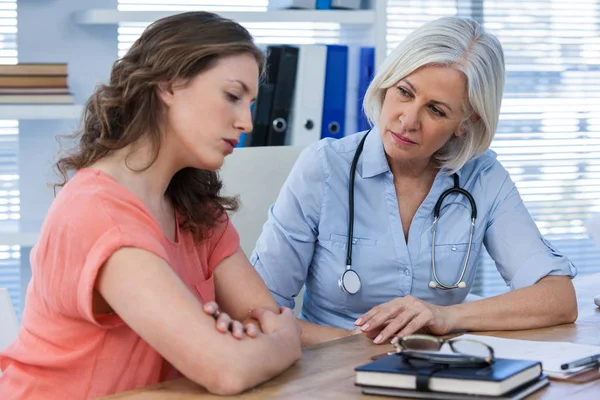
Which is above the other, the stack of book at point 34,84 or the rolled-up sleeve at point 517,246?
the stack of book at point 34,84

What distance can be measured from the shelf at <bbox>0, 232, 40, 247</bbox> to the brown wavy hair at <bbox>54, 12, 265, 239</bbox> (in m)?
1.16

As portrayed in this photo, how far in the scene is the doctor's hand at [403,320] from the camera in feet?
5.34

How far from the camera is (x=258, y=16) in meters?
2.75

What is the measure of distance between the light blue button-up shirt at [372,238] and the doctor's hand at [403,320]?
0.29m

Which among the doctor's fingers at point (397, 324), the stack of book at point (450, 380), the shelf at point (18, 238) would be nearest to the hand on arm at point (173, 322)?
the stack of book at point (450, 380)

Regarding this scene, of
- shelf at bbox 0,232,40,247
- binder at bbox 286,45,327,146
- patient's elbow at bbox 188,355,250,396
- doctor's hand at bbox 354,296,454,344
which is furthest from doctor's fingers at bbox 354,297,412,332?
shelf at bbox 0,232,40,247

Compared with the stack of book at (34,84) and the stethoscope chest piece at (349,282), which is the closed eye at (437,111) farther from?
the stack of book at (34,84)

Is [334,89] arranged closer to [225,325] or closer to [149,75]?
[149,75]

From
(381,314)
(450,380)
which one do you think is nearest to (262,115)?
(381,314)

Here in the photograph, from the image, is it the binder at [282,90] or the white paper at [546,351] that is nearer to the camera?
the white paper at [546,351]

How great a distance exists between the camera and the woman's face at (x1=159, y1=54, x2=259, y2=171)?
4.59ft

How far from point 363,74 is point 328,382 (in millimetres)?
1691

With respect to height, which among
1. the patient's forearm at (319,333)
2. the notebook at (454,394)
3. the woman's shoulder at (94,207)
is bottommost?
the patient's forearm at (319,333)

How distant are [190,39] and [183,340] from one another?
0.49 m
